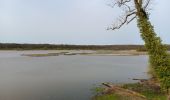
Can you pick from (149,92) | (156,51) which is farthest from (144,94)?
(156,51)

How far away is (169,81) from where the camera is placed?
33219 millimetres

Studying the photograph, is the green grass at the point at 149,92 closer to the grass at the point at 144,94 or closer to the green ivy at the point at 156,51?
the grass at the point at 144,94

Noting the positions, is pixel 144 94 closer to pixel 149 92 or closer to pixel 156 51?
pixel 149 92

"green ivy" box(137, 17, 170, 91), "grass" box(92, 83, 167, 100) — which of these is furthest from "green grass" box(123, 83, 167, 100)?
"green ivy" box(137, 17, 170, 91)

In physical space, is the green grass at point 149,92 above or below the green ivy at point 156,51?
below

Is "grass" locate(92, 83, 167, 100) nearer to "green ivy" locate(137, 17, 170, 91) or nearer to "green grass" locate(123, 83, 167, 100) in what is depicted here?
"green grass" locate(123, 83, 167, 100)

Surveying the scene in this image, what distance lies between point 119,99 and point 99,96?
11.1ft

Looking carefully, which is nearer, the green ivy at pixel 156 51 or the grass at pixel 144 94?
the green ivy at pixel 156 51

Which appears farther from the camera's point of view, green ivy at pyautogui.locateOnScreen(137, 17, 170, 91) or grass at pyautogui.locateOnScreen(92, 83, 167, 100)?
grass at pyautogui.locateOnScreen(92, 83, 167, 100)

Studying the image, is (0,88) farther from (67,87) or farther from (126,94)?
(126,94)

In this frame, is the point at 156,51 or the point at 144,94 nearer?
the point at 156,51

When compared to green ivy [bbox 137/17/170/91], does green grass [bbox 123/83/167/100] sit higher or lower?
lower

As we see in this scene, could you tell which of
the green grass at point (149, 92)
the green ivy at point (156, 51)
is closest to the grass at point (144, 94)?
the green grass at point (149, 92)

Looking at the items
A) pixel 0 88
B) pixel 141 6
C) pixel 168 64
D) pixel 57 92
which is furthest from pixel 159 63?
pixel 0 88
